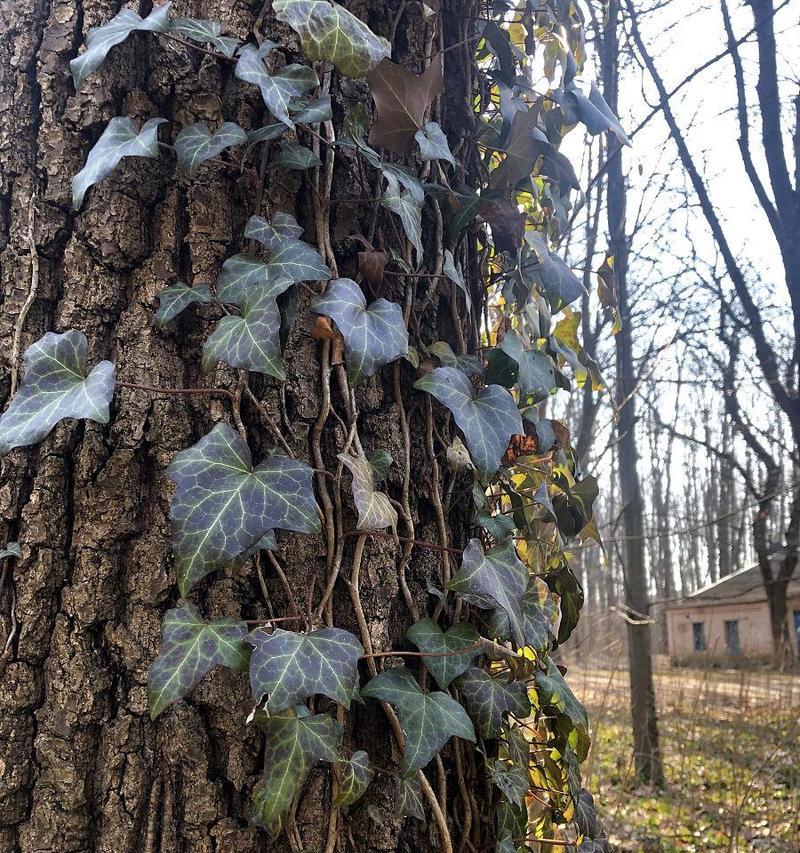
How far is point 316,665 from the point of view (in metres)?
0.70

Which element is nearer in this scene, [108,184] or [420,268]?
[108,184]

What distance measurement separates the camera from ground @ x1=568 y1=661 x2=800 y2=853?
9.32ft

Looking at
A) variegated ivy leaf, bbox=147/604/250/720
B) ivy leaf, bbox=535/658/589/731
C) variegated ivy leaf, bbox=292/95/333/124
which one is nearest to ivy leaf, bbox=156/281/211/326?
variegated ivy leaf, bbox=292/95/333/124

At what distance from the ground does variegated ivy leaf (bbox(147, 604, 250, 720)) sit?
2345 millimetres

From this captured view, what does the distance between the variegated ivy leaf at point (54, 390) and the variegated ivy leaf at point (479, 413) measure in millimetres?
386

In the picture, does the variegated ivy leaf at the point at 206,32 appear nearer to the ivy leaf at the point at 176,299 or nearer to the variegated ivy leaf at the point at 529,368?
the ivy leaf at the point at 176,299

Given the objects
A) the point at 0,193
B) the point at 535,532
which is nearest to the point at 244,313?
the point at 0,193

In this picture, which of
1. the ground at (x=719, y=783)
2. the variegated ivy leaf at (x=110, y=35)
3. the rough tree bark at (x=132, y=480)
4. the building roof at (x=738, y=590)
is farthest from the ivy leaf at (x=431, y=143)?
the building roof at (x=738, y=590)

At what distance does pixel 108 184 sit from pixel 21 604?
53 centimetres

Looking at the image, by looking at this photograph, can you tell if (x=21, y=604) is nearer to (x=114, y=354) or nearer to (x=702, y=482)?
(x=114, y=354)

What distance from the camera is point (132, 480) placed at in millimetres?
813

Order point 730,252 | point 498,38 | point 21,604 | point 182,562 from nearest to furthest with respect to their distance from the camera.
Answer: point 182,562, point 21,604, point 498,38, point 730,252

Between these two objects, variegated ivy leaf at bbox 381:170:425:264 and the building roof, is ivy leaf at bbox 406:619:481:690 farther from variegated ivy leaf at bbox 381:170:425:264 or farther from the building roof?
the building roof

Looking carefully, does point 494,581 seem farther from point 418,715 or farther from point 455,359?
point 455,359
